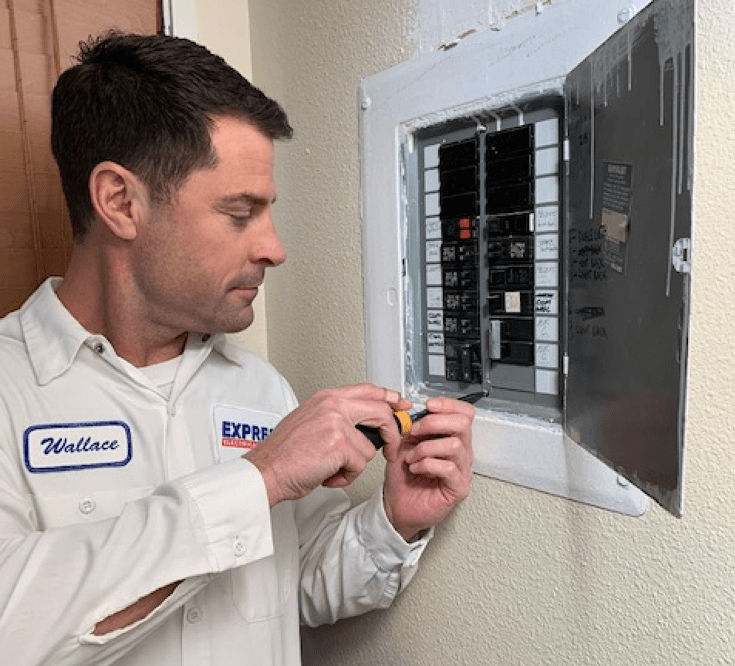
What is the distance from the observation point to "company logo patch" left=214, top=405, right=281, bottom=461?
0.84 m

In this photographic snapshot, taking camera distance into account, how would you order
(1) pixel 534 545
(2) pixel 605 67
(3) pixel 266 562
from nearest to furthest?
1. (2) pixel 605 67
2. (1) pixel 534 545
3. (3) pixel 266 562

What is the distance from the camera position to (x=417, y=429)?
746mm

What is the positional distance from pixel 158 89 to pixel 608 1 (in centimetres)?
51

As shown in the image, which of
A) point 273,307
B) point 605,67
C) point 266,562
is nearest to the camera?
point 605,67

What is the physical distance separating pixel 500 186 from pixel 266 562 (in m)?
0.57

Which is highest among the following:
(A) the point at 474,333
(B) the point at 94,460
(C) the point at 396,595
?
(A) the point at 474,333

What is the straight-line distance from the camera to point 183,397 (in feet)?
2.71

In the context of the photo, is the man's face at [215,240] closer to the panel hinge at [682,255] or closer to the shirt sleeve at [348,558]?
the shirt sleeve at [348,558]

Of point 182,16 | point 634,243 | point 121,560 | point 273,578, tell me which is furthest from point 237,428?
point 182,16

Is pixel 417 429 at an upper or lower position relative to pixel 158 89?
lower

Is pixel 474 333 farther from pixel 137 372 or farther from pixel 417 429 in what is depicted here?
pixel 137 372

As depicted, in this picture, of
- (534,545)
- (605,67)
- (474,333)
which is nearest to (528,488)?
(534,545)

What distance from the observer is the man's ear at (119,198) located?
748 mm

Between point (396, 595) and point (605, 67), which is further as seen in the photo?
point (396, 595)
